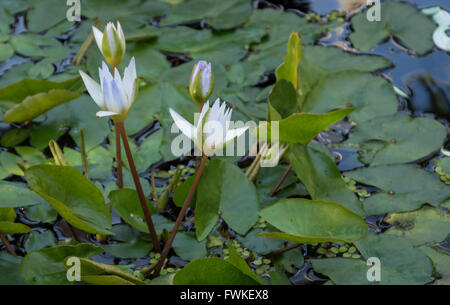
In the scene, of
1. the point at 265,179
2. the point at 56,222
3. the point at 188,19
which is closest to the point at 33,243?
the point at 56,222

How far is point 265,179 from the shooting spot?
170cm

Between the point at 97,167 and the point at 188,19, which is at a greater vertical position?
the point at 188,19

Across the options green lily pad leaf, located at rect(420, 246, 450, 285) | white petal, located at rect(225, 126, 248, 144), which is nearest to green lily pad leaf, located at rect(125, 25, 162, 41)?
white petal, located at rect(225, 126, 248, 144)

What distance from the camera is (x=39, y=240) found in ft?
5.05

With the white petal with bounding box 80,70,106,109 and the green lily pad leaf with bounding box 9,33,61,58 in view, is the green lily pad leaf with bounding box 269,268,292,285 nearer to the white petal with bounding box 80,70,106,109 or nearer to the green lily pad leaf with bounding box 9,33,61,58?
the white petal with bounding box 80,70,106,109

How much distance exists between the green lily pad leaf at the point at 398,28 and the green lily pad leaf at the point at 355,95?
32 centimetres

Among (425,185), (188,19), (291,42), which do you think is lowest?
(425,185)

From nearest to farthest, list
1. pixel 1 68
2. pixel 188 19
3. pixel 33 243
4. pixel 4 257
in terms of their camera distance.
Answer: pixel 4 257 → pixel 33 243 → pixel 1 68 → pixel 188 19

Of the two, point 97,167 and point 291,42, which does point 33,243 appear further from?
point 291,42

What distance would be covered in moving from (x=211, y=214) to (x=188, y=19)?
1269 mm

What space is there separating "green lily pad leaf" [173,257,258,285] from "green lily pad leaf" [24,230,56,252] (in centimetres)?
49

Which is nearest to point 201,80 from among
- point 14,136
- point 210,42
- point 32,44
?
point 14,136

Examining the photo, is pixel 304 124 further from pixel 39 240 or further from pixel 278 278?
pixel 39 240

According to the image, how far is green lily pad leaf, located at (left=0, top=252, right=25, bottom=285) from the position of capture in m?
1.37
